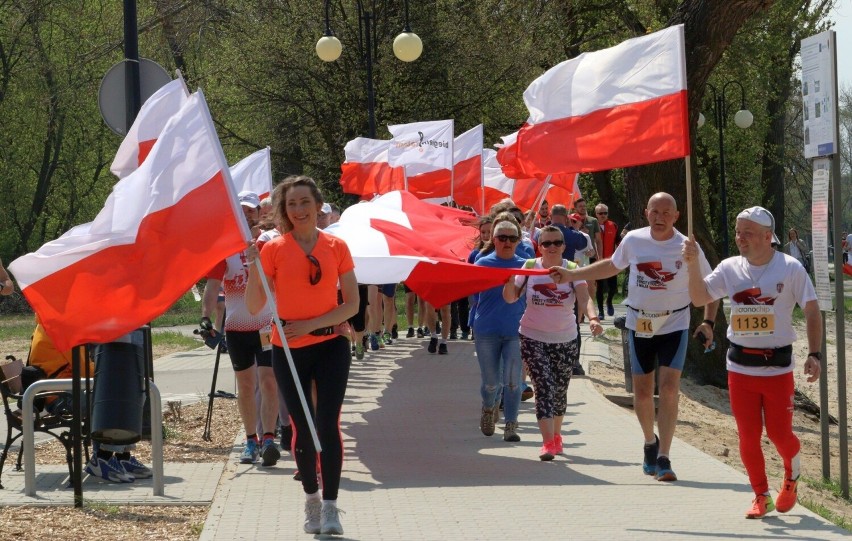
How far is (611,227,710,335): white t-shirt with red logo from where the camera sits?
8.67m

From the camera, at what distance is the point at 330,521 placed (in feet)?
22.6

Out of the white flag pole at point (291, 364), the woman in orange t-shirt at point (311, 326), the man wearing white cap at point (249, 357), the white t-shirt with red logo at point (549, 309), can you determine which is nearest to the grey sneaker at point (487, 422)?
the white t-shirt with red logo at point (549, 309)

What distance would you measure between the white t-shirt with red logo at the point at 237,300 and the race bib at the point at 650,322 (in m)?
2.62

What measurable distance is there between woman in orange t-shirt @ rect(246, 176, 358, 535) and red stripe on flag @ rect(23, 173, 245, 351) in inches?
11.6

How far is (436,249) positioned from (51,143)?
99.3ft

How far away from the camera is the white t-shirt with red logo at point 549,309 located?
9.84m

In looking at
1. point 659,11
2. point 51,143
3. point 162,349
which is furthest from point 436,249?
point 51,143

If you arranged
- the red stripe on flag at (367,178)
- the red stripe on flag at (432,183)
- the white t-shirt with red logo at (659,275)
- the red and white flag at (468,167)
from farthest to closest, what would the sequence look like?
the red stripe on flag at (367,178), the red and white flag at (468,167), the red stripe on flag at (432,183), the white t-shirt with red logo at (659,275)

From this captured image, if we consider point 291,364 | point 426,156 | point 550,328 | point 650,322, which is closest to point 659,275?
point 650,322

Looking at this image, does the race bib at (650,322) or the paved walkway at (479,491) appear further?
the race bib at (650,322)

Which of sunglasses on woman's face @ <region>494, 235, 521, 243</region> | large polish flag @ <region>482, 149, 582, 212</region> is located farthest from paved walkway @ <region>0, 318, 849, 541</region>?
large polish flag @ <region>482, 149, 582, 212</region>

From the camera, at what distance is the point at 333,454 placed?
6.96 meters

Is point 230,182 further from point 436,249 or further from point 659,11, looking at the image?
point 659,11

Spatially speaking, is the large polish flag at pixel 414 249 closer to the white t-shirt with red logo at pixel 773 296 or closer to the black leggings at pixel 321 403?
the white t-shirt with red logo at pixel 773 296
